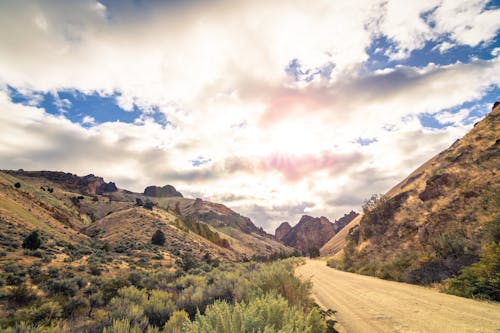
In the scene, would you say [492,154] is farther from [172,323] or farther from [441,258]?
[172,323]

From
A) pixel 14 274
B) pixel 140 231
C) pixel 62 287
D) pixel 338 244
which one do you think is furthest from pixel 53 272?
pixel 338 244

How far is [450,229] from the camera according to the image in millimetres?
16625

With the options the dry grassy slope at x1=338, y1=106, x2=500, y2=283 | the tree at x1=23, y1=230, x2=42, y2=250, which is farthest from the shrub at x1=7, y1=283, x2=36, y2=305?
the dry grassy slope at x1=338, y1=106, x2=500, y2=283

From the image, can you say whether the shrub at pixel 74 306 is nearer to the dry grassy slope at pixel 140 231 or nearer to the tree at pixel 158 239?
the dry grassy slope at pixel 140 231

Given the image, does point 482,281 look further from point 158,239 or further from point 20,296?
point 158,239

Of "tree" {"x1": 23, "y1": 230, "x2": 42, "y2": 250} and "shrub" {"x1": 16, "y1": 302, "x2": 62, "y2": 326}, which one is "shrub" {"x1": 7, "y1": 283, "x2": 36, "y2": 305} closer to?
"shrub" {"x1": 16, "y1": 302, "x2": 62, "y2": 326}

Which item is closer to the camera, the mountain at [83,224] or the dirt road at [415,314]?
the dirt road at [415,314]

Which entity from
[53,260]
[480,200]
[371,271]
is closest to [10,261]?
[53,260]

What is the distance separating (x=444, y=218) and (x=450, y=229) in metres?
2.11

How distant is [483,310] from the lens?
680 cm

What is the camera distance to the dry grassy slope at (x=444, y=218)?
45.1 ft

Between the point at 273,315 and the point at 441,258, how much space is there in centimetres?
1484

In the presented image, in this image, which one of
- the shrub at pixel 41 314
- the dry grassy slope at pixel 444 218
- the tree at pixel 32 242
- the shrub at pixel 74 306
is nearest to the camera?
the shrub at pixel 41 314

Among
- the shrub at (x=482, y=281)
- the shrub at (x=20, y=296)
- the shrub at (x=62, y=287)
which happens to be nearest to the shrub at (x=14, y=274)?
the shrub at (x=62, y=287)
